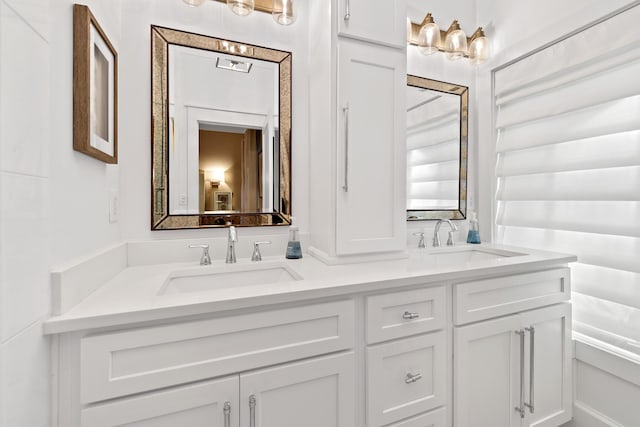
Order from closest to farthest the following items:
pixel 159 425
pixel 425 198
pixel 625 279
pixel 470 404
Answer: pixel 159 425
pixel 470 404
pixel 625 279
pixel 425 198

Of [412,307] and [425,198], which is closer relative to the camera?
[412,307]

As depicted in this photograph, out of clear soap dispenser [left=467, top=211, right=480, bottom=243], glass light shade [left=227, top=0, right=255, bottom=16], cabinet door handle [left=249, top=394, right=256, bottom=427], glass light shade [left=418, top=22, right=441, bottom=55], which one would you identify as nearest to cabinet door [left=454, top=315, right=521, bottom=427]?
clear soap dispenser [left=467, top=211, right=480, bottom=243]

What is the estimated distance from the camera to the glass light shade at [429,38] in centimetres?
181

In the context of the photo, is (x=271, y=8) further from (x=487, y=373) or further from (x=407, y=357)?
(x=487, y=373)

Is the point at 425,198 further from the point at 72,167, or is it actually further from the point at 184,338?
the point at 72,167

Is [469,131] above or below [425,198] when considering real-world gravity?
above

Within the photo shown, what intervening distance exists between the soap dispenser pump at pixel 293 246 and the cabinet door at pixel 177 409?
0.64m

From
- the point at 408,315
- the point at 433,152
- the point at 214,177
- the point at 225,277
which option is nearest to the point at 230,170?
the point at 214,177

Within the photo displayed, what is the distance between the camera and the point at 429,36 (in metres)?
1.82

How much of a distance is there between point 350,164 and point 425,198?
0.83m

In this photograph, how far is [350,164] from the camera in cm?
133

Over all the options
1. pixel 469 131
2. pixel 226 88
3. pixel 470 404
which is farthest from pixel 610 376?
pixel 226 88

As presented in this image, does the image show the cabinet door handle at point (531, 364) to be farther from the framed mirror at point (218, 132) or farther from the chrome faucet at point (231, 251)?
the chrome faucet at point (231, 251)

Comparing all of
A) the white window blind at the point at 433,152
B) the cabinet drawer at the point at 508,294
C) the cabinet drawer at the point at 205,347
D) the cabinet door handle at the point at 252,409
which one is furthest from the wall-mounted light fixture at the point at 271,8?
the cabinet door handle at the point at 252,409
